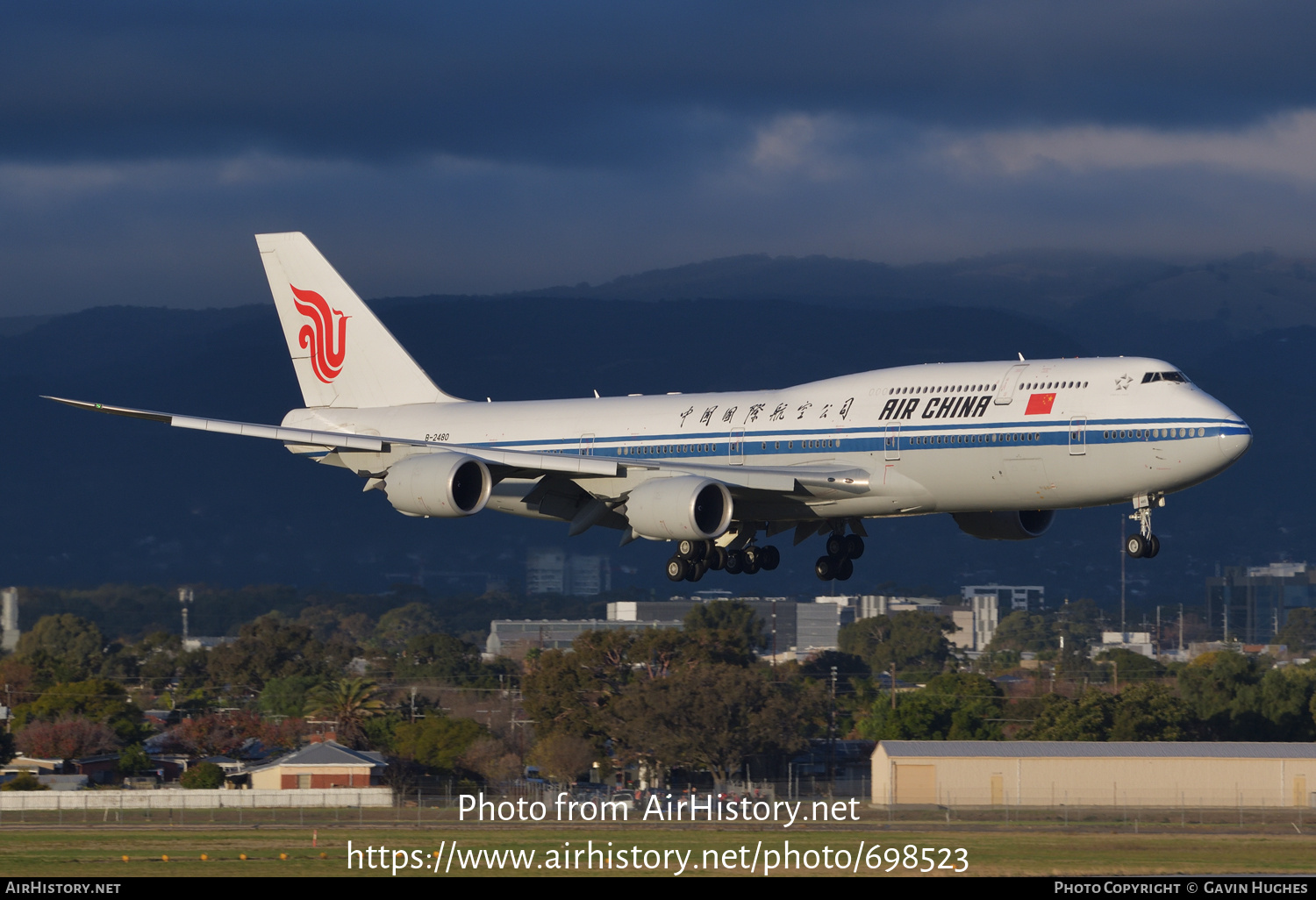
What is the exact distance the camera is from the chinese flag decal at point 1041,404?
45656 millimetres

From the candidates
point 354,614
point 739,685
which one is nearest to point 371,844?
point 739,685

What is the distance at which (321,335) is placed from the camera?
63.1 meters

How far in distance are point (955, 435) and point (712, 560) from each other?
8.83m

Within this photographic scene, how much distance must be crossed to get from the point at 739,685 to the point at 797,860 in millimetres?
42732

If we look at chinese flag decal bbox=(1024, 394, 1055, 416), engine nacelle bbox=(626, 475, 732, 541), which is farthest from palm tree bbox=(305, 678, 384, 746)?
chinese flag decal bbox=(1024, 394, 1055, 416)

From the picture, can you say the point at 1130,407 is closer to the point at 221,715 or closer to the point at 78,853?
the point at 78,853

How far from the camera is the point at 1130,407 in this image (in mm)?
44969

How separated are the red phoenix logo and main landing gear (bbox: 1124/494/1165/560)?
29161 mm

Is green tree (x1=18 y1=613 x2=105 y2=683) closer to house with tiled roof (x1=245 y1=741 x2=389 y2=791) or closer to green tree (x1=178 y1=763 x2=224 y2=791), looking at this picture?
green tree (x1=178 y1=763 x2=224 y2=791)

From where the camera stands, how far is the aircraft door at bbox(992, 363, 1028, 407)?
4612cm

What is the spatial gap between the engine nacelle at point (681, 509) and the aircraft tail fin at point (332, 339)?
14.8 meters

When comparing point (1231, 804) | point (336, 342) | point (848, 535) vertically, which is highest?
point (336, 342)

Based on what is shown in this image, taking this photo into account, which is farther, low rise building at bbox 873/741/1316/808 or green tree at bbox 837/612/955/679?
green tree at bbox 837/612/955/679

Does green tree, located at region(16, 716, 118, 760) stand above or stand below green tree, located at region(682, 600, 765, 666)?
below
